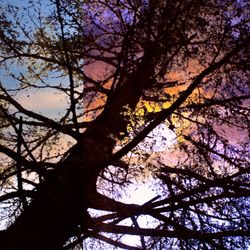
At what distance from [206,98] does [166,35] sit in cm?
202

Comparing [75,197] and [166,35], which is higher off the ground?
[166,35]

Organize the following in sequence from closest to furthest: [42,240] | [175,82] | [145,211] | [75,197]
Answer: [145,211] < [42,240] < [75,197] < [175,82]

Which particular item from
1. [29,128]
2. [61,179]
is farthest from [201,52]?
[61,179]

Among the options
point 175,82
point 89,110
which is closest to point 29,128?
point 89,110

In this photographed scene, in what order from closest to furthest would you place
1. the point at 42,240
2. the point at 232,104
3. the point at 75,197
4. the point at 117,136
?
1. the point at 42,240
2. the point at 75,197
3. the point at 117,136
4. the point at 232,104

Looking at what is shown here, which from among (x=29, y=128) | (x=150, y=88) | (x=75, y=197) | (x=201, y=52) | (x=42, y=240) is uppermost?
(x=201, y=52)

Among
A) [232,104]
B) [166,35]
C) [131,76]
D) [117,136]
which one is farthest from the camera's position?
[232,104]

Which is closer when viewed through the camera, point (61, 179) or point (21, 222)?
point (21, 222)

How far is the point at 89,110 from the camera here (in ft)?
23.1

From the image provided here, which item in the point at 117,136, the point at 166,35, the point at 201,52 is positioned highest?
the point at 201,52

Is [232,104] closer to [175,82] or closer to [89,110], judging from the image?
[175,82]

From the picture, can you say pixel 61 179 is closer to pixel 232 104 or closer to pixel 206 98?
pixel 206 98

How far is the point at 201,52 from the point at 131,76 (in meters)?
1.57

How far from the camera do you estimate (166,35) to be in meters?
4.59
